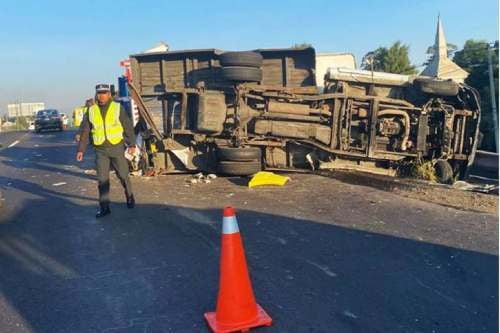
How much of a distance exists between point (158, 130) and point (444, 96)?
5.71 meters

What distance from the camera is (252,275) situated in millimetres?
4219

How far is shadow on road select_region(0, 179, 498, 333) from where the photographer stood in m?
3.41

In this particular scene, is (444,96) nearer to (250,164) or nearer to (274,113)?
(274,113)

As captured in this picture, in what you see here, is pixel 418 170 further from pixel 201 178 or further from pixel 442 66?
pixel 442 66

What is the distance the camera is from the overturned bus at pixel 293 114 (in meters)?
9.35

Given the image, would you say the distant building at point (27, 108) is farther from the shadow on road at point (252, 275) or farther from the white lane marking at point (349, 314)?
the white lane marking at point (349, 314)

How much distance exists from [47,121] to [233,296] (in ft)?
99.9

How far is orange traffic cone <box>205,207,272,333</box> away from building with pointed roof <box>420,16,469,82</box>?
26.7m

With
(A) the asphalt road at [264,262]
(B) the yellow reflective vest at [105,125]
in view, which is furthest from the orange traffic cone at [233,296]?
(B) the yellow reflective vest at [105,125]

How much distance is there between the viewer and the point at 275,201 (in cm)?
737

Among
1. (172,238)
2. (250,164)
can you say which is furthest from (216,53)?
(172,238)

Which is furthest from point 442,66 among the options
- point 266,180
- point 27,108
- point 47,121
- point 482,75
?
point 27,108

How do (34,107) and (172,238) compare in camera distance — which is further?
(34,107)

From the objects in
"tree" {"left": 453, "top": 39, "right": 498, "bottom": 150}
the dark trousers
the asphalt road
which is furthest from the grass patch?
"tree" {"left": 453, "top": 39, "right": 498, "bottom": 150}
